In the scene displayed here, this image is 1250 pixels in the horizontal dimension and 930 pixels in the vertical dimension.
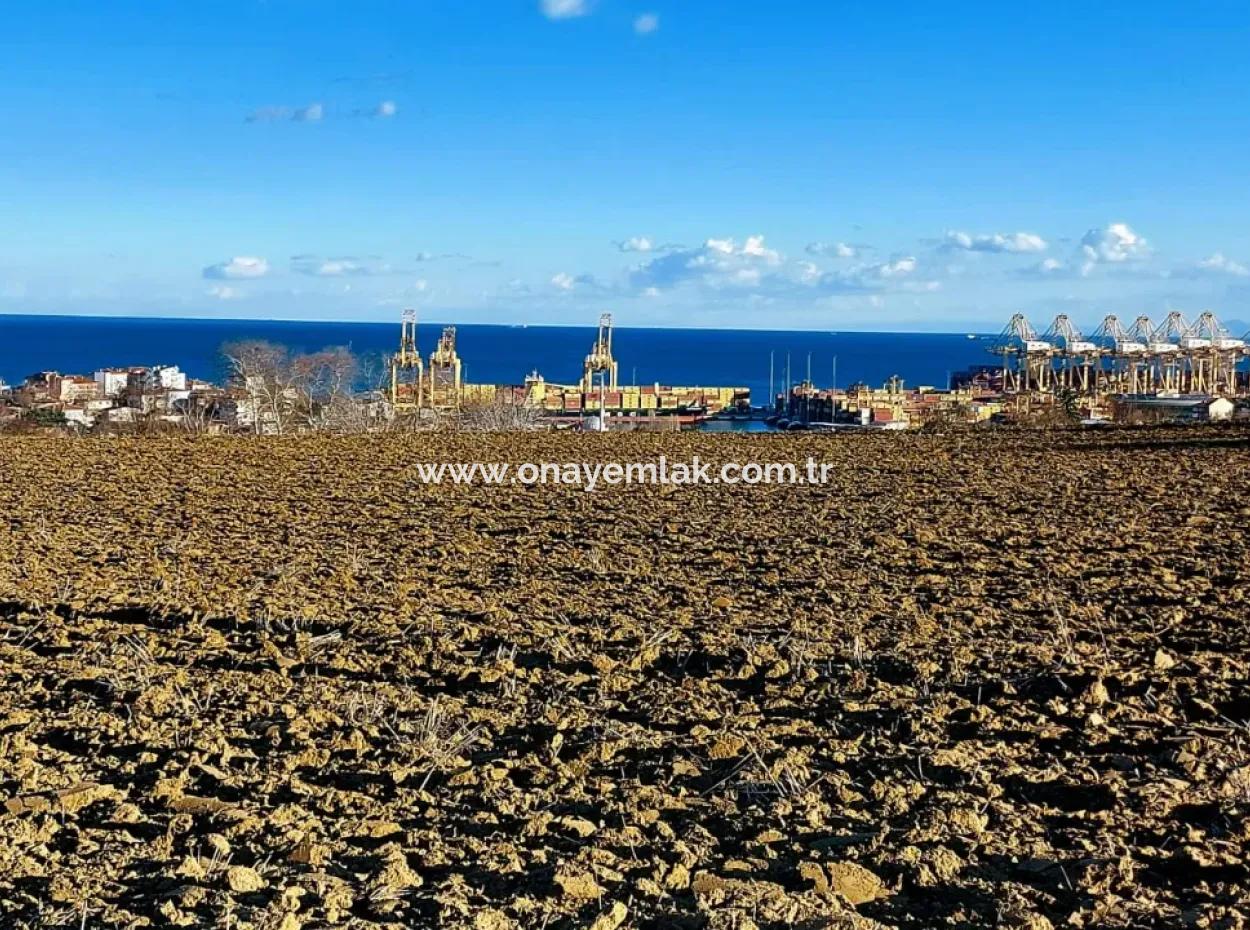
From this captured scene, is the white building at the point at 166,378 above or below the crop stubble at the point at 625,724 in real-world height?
above

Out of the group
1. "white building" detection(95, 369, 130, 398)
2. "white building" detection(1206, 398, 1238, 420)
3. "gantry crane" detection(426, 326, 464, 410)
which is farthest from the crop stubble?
"white building" detection(95, 369, 130, 398)

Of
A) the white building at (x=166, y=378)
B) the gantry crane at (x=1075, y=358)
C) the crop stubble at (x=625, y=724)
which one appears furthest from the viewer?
the gantry crane at (x=1075, y=358)

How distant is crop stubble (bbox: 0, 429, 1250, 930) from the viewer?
4082 millimetres

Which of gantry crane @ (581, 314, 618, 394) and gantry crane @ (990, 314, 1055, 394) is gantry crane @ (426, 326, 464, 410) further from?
gantry crane @ (990, 314, 1055, 394)

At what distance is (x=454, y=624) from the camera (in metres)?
7.59

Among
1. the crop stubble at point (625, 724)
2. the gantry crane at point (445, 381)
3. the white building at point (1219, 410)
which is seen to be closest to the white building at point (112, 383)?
the gantry crane at point (445, 381)

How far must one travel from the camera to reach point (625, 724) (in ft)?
18.9

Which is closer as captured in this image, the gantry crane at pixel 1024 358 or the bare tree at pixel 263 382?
the bare tree at pixel 263 382

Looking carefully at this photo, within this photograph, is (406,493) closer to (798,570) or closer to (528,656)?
(798,570)

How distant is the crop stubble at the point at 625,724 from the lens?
4.08m

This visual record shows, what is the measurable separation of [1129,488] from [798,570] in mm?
6595

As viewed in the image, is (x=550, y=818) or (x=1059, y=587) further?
(x=1059, y=587)

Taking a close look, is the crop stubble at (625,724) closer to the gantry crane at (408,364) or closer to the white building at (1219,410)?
the white building at (1219,410)

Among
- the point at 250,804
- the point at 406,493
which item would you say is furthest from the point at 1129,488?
the point at 250,804
